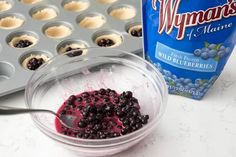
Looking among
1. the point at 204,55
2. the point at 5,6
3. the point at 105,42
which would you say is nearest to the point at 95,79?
the point at 105,42

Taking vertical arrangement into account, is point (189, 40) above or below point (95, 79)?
above

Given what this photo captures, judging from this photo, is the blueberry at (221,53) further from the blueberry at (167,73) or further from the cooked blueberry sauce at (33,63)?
the cooked blueberry sauce at (33,63)

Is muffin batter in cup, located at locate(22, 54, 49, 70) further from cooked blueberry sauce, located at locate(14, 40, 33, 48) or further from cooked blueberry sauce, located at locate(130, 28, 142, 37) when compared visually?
cooked blueberry sauce, located at locate(130, 28, 142, 37)

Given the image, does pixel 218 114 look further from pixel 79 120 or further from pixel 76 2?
pixel 76 2

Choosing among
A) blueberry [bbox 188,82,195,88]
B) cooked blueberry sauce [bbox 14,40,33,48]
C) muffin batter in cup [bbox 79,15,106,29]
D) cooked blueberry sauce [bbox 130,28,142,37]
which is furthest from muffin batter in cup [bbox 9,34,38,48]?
blueberry [bbox 188,82,195,88]

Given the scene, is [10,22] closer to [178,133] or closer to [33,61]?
[33,61]

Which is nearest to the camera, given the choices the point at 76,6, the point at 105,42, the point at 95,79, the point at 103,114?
the point at 103,114

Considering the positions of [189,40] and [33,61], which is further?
[33,61]
